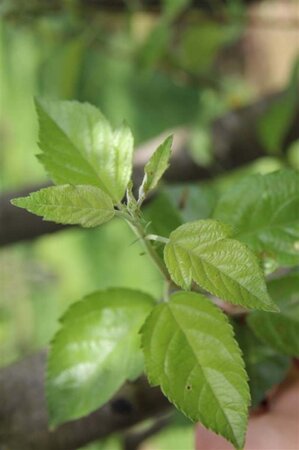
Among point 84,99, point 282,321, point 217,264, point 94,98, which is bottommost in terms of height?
point 94,98

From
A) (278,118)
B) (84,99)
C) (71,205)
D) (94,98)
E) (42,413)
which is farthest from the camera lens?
(94,98)

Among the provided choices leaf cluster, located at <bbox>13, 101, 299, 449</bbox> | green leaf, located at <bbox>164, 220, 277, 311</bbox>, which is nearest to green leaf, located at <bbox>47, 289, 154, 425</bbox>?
leaf cluster, located at <bbox>13, 101, 299, 449</bbox>

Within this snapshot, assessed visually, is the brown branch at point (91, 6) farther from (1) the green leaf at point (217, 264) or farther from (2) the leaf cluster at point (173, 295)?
(1) the green leaf at point (217, 264)

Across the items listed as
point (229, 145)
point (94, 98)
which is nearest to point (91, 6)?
point (229, 145)

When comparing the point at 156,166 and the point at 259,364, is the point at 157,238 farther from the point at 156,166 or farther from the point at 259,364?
the point at 259,364

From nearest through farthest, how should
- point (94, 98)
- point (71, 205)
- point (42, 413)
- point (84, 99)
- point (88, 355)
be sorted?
point (71, 205)
point (88, 355)
point (42, 413)
point (84, 99)
point (94, 98)

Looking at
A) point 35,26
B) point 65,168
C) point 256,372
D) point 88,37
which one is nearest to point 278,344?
point 256,372

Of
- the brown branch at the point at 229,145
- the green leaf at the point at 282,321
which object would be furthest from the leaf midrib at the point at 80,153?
the brown branch at the point at 229,145
